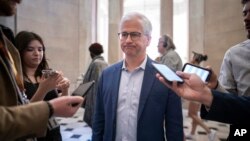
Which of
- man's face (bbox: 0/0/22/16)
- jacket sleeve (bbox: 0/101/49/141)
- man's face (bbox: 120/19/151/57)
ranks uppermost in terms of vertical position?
man's face (bbox: 0/0/22/16)

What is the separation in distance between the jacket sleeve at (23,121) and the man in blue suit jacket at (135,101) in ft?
3.03

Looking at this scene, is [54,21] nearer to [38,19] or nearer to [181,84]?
[38,19]

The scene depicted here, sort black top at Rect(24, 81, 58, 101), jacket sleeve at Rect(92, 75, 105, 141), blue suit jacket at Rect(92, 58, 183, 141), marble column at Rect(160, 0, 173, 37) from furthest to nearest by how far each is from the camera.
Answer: marble column at Rect(160, 0, 173, 37), black top at Rect(24, 81, 58, 101), jacket sleeve at Rect(92, 75, 105, 141), blue suit jacket at Rect(92, 58, 183, 141)

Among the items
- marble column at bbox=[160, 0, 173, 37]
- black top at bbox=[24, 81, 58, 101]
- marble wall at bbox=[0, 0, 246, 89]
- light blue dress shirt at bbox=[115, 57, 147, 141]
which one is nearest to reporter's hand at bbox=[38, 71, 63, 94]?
black top at bbox=[24, 81, 58, 101]

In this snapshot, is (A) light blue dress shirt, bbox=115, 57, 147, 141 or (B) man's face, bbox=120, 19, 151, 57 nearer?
(A) light blue dress shirt, bbox=115, 57, 147, 141

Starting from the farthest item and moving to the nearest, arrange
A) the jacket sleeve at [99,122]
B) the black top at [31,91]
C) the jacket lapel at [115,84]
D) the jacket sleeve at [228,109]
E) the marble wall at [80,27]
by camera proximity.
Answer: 1. the marble wall at [80,27]
2. the black top at [31,91]
3. the jacket sleeve at [99,122]
4. the jacket lapel at [115,84]
5. the jacket sleeve at [228,109]

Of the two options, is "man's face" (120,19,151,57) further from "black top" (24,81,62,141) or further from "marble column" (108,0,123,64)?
"marble column" (108,0,123,64)

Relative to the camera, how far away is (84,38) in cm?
905

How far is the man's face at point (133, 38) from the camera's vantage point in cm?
193

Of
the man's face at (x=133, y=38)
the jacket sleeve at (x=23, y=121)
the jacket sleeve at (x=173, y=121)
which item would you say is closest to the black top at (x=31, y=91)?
the man's face at (x=133, y=38)

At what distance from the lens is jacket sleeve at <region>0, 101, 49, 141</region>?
0.88 meters

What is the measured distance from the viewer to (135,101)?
6.09 ft

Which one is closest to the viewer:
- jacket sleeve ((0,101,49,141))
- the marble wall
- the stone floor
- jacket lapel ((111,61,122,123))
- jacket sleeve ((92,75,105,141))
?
jacket sleeve ((0,101,49,141))

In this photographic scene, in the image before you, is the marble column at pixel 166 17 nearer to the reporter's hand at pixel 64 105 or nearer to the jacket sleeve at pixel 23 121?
the reporter's hand at pixel 64 105
